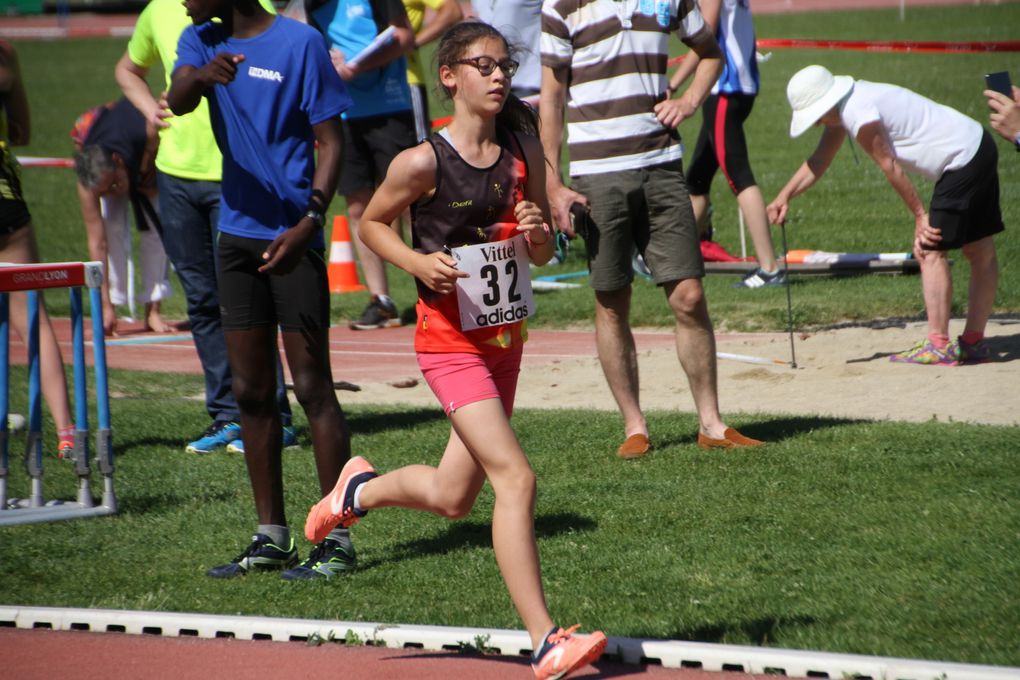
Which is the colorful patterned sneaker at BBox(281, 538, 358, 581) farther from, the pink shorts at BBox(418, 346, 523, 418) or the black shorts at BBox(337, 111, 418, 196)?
the black shorts at BBox(337, 111, 418, 196)

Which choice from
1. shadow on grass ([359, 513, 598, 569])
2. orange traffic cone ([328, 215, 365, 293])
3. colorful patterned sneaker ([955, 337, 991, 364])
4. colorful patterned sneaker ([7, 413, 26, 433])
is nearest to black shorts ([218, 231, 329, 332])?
shadow on grass ([359, 513, 598, 569])

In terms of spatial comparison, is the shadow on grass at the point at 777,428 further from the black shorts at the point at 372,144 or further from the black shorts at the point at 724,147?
the black shorts at the point at 724,147

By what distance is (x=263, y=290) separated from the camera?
5.74 metres

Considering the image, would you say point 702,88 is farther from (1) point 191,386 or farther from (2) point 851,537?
(1) point 191,386

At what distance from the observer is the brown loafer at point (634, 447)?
7258 mm

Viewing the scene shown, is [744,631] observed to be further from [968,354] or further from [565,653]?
[968,354]

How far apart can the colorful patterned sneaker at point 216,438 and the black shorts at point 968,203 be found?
4542mm

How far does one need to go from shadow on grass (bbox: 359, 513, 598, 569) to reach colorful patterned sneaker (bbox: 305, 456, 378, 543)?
37 cm

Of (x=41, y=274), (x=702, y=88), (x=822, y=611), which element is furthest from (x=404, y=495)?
(x=702, y=88)

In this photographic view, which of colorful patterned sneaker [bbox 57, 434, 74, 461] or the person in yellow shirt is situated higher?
the person in yellow shirt

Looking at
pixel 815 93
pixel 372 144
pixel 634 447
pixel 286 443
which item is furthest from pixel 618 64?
pixel 372 144

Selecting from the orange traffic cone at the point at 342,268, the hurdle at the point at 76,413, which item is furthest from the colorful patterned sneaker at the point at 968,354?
the orange traffic cone at the point at 342,268

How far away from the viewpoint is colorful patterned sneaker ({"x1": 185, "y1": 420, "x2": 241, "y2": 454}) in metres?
7.96

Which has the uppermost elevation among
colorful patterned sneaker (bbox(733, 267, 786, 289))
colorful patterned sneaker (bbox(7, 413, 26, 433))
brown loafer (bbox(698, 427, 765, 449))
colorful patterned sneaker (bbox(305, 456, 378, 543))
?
colorful patterned sneaker (bbox(305, 456, 378, 543))
